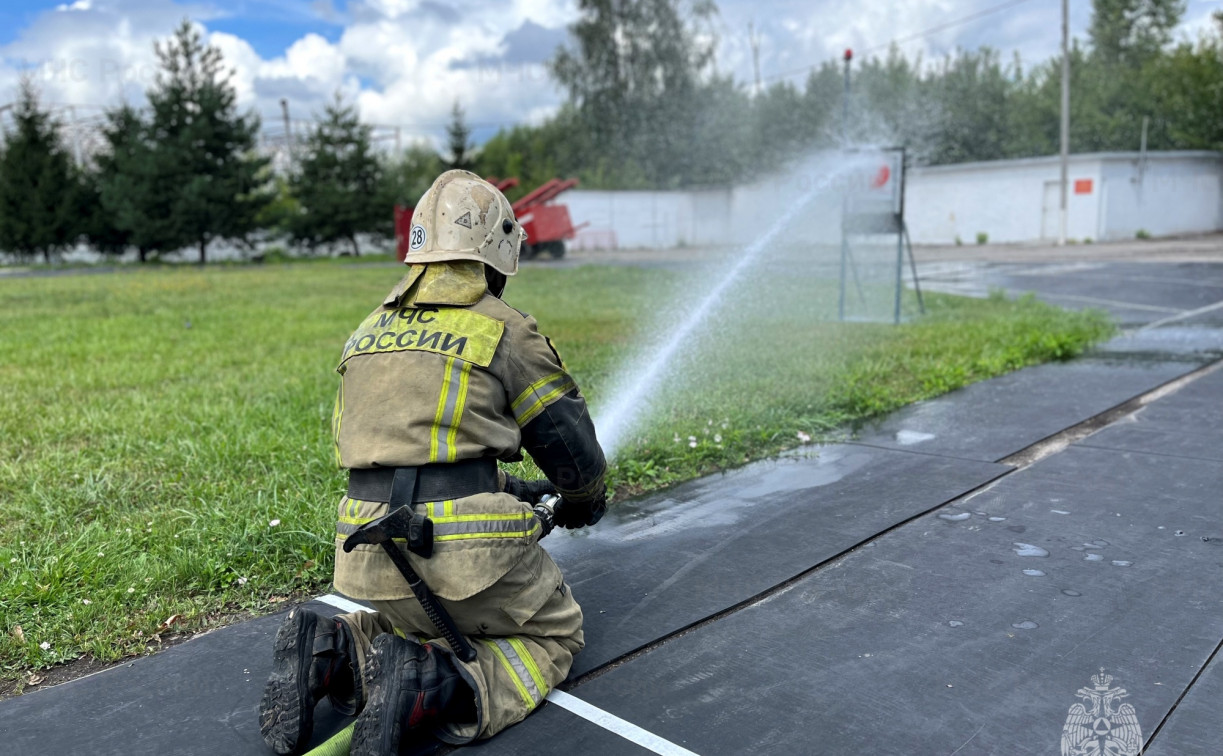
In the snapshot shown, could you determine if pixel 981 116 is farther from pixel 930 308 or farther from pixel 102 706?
pixel 102 706

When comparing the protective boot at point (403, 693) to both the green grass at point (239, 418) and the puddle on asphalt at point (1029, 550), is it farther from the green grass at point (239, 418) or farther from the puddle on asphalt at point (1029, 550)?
the puddle on asphalt at point (1029, 550)

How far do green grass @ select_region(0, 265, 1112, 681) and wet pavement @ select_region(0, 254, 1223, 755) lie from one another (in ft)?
1.23

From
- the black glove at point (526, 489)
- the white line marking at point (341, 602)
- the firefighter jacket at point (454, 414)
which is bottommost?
the white line marking at point (341, 602)

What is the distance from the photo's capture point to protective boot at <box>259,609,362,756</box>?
2.38 meters

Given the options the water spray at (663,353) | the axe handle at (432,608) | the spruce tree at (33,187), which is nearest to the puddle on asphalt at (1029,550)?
the water spray at (663,353)

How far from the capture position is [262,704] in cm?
243

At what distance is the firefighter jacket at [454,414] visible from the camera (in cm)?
248

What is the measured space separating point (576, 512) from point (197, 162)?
3123 cm

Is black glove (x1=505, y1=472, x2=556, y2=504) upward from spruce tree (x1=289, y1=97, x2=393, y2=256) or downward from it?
downward

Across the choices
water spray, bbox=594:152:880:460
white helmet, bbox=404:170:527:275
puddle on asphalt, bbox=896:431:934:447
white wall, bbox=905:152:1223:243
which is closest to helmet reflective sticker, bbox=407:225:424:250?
white helmet, bbox=404:170:527:275

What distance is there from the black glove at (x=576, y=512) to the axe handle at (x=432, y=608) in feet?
1.54

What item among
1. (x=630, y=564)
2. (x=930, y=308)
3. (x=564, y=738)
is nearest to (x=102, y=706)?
(x=564, y=738)

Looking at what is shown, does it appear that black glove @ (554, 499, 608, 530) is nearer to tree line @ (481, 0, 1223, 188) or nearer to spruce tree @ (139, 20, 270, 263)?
spruce tree @ (139, 20, 270, 263)

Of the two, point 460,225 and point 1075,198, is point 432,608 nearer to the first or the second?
point 460,225
